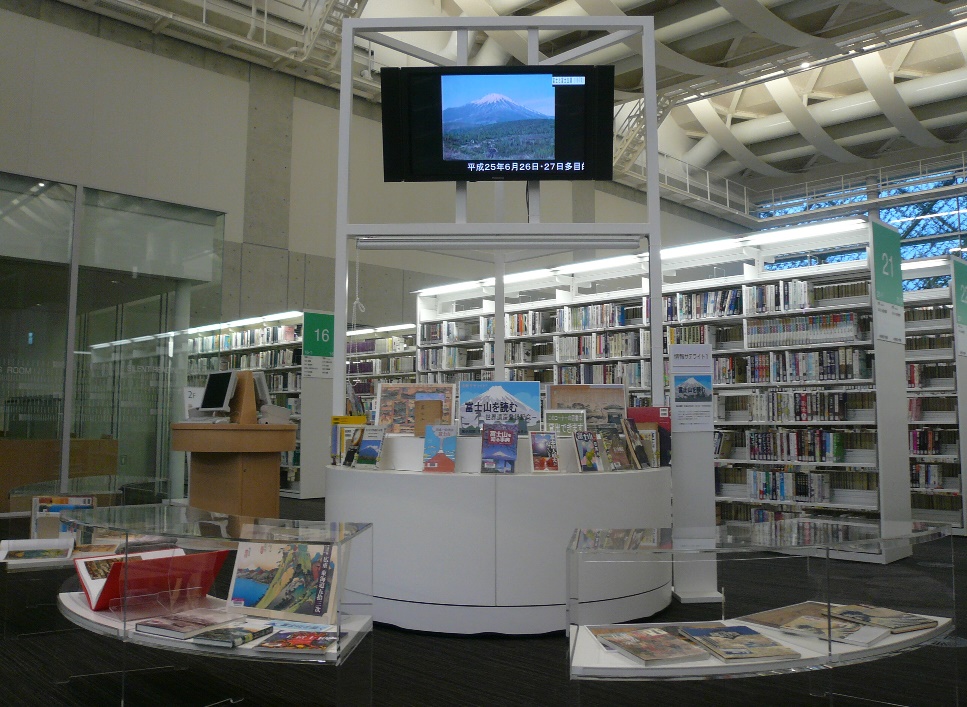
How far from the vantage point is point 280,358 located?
1129 cm

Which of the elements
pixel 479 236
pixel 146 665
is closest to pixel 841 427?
pixel 479 236

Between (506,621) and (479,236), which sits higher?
(479,236)

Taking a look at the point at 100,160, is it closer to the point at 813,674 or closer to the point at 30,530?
the point at 30,530

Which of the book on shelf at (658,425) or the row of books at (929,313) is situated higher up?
the row of books at (929,313)

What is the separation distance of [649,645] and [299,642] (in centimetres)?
102

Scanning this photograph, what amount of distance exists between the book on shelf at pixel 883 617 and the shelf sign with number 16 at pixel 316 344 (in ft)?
26.8

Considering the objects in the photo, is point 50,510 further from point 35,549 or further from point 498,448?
point 498,448

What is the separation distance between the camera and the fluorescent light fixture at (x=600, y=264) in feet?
26.7

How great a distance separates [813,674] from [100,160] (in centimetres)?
964

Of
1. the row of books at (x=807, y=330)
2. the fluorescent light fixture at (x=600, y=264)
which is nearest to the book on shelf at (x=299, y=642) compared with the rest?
the row of books at (x=807, y=330)

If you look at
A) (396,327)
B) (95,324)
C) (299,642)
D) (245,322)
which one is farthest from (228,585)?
(245,322)

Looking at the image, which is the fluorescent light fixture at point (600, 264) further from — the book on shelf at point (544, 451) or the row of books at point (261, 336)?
the book on shelf at point (544, 451)

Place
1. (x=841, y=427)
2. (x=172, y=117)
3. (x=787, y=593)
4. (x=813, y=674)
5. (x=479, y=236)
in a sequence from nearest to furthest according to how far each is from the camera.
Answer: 1. (x=787, y=593)
2. (x=813, y=674)
3. (x=479, y=236)
4. (x=841, y=427)
5. (x=172, y=117)

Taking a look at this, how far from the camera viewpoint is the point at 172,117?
10172mm
